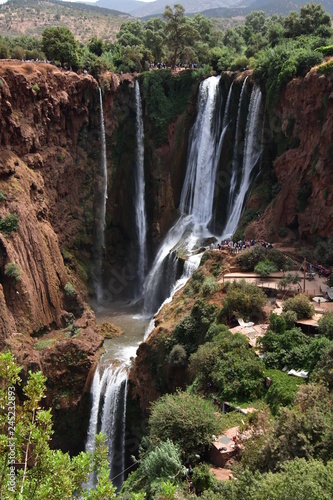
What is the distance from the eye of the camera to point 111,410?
97.6 feet

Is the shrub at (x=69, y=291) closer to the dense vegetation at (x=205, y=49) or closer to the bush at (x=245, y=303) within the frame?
the bush at (x=245, y=303)

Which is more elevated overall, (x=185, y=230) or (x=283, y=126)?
(x=283, y=126)

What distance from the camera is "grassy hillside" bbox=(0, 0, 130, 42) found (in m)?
117

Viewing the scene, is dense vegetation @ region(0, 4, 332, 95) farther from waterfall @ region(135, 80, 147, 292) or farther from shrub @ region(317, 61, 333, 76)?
waterfall @ region(135, 80, 147, 292)

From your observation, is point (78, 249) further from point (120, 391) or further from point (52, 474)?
point (52, 474)

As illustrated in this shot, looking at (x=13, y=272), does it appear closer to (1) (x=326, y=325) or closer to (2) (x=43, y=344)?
(2) (x=43, y=344)

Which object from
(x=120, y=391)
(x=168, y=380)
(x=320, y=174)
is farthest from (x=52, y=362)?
(x=320, y=174)

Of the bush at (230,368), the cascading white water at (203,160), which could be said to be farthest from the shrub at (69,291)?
the bush at (230,368)

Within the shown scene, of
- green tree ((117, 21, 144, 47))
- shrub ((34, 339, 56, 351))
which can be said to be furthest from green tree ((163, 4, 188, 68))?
shrub ((34, 339, 56, 351))

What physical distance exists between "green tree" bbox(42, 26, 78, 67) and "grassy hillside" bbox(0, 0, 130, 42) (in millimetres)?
70313

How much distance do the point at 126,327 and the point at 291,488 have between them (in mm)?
27745

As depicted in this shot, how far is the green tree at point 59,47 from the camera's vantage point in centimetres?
4609

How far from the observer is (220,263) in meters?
31.0

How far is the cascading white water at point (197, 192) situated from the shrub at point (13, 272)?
36.8 feet
